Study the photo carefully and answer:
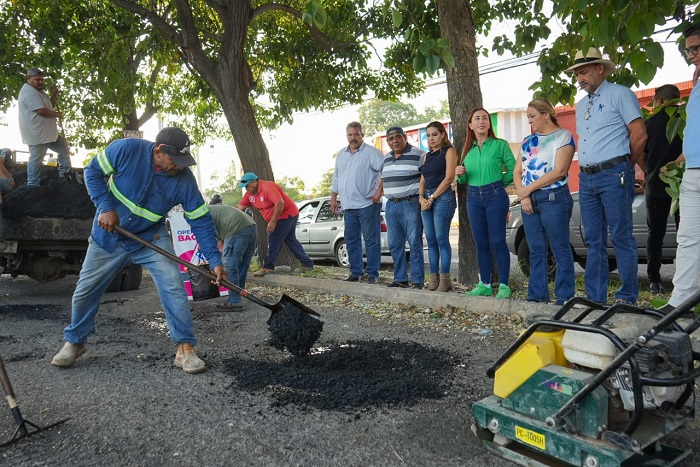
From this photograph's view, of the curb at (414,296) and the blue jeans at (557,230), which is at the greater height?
the blue jeans at (557,230)

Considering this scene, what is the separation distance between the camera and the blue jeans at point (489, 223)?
232 inches

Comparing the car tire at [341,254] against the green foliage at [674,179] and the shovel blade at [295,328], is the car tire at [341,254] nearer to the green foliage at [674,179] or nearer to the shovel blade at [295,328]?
the shovel blade at [295,328]

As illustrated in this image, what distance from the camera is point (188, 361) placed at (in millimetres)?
4254

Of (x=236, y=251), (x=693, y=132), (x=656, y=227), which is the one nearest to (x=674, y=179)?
(x=693, y=132)

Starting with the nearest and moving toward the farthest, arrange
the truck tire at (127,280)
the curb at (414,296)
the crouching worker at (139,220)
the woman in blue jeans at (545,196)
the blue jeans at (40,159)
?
1. the crouching worker at (139,220)
2. the woman in blue jeans at (545,196)
3. the curb at (414,296)
4. the blue jeans at (40,159)
5. the truck tire at (127,280)

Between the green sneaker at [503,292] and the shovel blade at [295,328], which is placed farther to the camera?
the green sneaker at [503,292]

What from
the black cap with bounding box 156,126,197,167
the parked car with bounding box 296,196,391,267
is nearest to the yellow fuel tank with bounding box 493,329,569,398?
the black cap with bounding box 156,126,197,167

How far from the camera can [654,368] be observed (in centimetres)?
226

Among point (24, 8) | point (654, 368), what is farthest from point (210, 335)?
point (24, 8)

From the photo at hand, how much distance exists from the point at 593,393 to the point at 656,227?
466 cm

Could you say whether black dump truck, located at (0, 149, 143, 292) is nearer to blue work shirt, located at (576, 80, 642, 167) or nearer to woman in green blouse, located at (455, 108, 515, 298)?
woman in green blouse, located at (455, 108, 515, 298)

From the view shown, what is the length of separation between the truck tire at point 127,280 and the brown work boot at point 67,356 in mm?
3992

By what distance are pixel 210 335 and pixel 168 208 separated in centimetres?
153

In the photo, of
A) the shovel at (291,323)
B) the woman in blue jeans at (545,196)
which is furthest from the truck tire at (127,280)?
the woman in blue jeans at (545,196)
